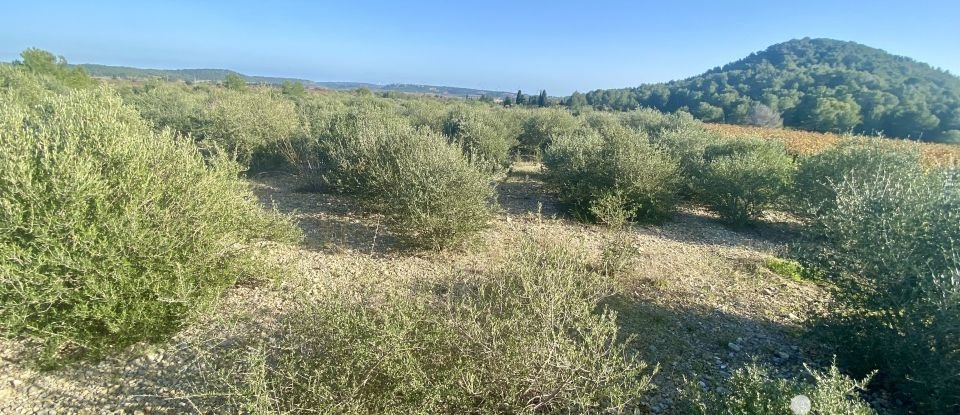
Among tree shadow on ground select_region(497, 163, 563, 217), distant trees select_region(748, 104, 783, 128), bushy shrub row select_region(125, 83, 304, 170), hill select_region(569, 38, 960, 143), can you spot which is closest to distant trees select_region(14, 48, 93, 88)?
bushy shrub row select_region(125, 83, 304, 170)

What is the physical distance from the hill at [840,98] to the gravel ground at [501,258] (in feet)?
73.9

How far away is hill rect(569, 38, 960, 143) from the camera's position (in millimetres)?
33719

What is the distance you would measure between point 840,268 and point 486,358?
3504 millimetres

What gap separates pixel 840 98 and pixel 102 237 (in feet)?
174

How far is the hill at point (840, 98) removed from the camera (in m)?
33.7

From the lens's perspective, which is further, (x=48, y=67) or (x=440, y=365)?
(x=48, y=67)

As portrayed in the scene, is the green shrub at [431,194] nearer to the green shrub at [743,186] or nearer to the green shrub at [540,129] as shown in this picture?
the green shrub at [743,186]

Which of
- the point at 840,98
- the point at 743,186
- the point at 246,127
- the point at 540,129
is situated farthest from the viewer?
the point at 840,98

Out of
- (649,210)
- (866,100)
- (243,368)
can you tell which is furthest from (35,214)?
(866,100)

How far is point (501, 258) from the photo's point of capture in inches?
250

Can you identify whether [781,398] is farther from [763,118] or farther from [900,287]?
[763,118]

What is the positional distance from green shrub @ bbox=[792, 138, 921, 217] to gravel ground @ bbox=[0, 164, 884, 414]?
0.94m

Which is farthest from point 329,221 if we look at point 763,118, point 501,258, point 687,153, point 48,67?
point 763,118

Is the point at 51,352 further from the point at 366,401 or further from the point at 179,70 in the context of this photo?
the point at 179,70
